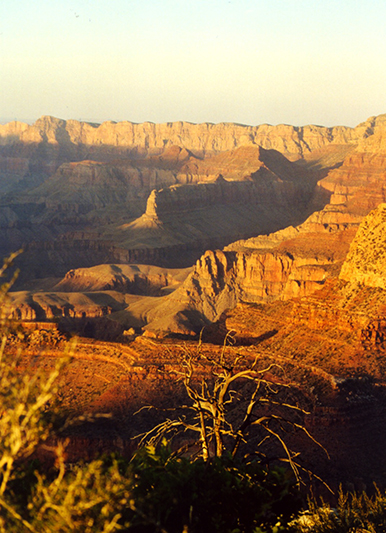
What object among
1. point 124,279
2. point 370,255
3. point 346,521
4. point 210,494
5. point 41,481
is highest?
point 41,481

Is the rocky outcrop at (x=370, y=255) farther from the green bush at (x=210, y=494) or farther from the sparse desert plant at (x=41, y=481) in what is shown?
the sparse desert plant at (x=41, y=481)

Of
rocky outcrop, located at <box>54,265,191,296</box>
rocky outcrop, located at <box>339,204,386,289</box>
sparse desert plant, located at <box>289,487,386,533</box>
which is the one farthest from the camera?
rocky outcrop, located at <box>54,265,191,296</box>

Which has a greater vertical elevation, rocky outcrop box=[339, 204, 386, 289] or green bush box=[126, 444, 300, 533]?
rocky outcrop box=[339, 204, 386, 289]

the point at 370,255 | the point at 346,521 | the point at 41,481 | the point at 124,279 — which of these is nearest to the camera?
the point at 41,481

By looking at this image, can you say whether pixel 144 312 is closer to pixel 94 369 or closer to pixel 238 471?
pixel 94 369

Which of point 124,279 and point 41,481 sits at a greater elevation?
point 41,481

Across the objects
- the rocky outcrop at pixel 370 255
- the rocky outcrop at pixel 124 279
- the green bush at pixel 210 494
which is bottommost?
the rocky outcrop at pixel 124 279

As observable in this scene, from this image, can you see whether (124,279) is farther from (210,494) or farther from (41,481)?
(41,481)

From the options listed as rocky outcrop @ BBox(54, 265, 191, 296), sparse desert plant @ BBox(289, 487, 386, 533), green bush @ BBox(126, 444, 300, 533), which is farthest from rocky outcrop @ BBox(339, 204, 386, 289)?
rocky outcrop @ BBox(54, 265, 191, 296)

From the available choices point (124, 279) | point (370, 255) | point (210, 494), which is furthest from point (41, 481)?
point (124, 279)

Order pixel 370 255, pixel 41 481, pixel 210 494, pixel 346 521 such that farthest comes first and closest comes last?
pixel 370 255, pixel 346 521, pixel 210 494, pixel 41 481

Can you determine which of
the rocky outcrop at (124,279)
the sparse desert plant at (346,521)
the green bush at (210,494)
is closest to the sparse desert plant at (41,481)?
the green bush at (210,494)

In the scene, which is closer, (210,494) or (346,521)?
(210,494)

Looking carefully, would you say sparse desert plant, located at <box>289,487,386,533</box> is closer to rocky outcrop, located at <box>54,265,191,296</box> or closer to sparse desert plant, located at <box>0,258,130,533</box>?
sparse desert plant, located at <box>0,258,130,533</box>
